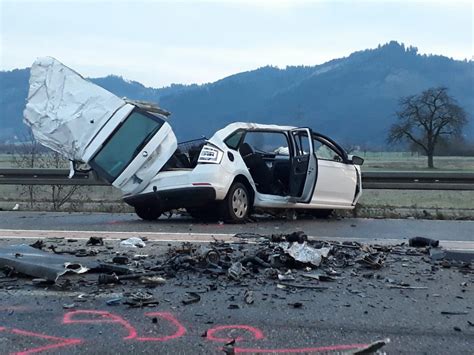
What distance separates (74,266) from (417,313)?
256cm

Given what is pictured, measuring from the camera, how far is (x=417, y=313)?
425 centimetres

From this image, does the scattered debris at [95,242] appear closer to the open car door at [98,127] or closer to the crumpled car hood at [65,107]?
the open car door at [98,127]

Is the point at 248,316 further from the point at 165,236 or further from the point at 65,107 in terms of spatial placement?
the point at 65,107

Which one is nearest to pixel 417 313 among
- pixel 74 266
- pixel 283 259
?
pixel 283 259

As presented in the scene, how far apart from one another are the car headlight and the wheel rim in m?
0.61

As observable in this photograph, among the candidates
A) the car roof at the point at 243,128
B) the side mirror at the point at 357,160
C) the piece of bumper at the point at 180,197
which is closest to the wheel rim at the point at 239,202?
the piece of bumper at the point at 180,197

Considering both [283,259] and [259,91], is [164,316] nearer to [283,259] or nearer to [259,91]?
[283,259]

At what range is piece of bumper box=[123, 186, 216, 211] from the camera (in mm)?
9255

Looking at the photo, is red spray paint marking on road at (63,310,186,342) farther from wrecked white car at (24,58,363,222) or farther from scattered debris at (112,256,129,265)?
wrecked white car at (24,58,363,222)

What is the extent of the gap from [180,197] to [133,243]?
2.47m

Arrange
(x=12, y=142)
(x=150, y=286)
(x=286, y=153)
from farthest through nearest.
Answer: (x=12, y=142), (x=286, y=153), (x=150, y=286)

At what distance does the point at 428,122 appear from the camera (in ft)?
112

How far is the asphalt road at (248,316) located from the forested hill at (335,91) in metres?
82.1

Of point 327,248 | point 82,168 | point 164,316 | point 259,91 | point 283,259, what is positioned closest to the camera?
point 164,316
